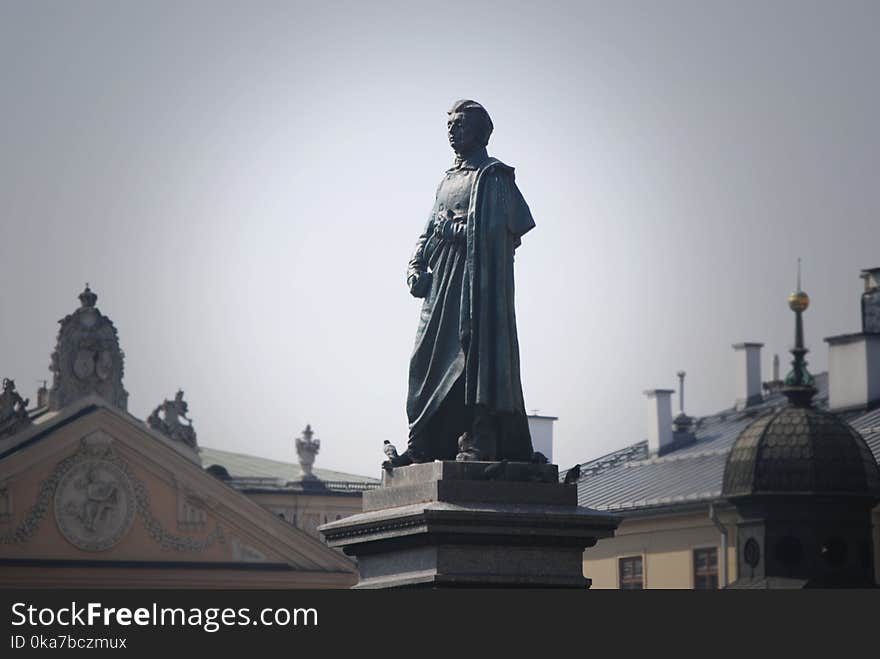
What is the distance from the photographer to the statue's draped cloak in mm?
21594

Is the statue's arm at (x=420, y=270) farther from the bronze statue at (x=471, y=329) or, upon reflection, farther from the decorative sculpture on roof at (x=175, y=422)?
the decorative sculpture on roof at (x=175, y=422)

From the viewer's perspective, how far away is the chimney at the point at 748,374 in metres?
76.3

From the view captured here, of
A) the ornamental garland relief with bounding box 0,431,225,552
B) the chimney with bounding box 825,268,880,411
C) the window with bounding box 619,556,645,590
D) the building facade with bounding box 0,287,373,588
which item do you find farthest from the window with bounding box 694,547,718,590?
the ornamental garland relief with bounding box 0,431,225,552

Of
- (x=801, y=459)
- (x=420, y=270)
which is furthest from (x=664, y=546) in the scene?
(x=420, y=270)

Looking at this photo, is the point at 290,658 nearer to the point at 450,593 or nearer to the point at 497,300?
the point at 450,593

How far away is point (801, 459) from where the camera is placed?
59656 millimetres

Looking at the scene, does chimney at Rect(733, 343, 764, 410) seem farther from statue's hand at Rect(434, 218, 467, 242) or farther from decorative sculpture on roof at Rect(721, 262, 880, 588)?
statue's hand at Rect(434, 218, 467, 242)

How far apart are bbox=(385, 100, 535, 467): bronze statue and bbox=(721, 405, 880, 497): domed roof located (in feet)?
125

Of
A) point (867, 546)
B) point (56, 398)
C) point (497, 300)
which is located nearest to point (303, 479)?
point (56, 398)

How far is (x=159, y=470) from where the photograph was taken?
7488 cm

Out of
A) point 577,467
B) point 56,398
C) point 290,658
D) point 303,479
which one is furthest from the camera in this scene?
point 303,479

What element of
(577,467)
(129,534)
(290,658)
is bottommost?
(290,658)

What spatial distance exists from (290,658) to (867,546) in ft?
135

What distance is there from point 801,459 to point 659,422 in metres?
16.9
